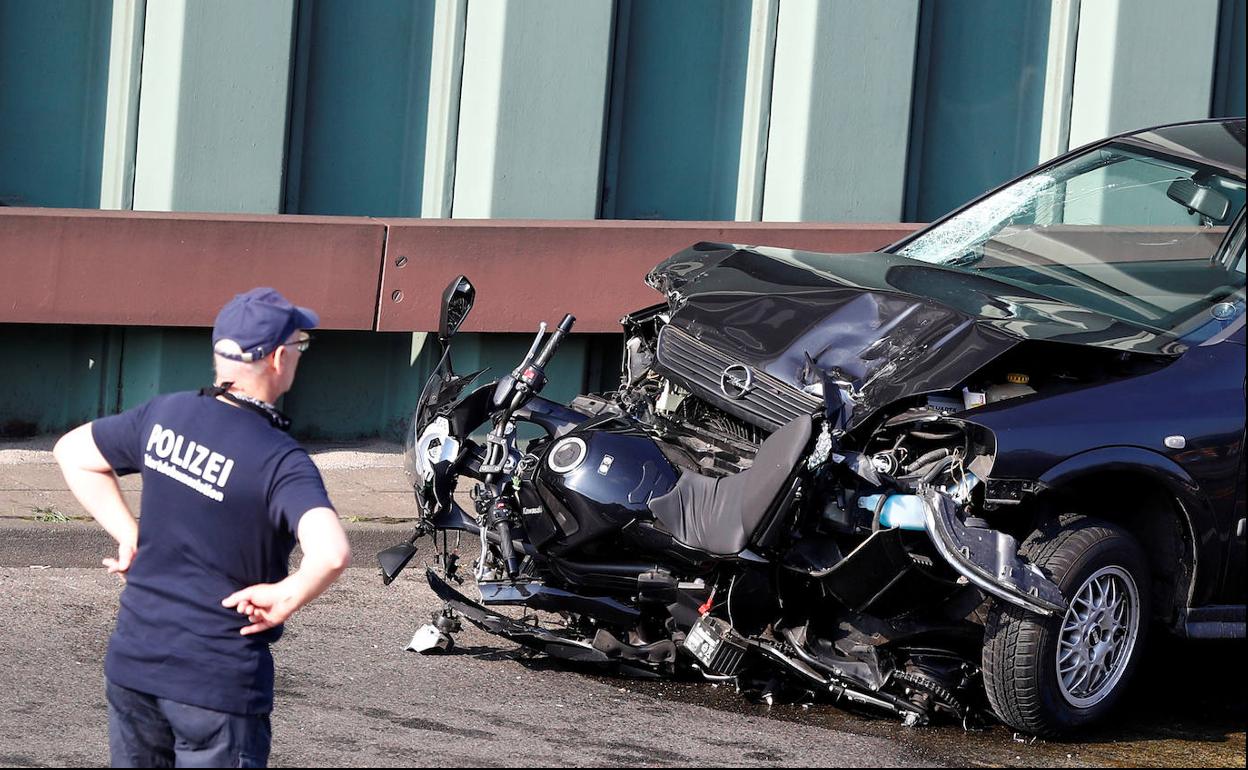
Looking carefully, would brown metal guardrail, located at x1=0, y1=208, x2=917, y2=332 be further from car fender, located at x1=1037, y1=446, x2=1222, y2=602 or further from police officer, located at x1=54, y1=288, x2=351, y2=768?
police officer, located at x1=54, y1=288, x2=351, y2=768

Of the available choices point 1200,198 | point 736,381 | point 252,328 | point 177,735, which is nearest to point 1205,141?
point 1200,198

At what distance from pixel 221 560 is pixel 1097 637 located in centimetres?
328

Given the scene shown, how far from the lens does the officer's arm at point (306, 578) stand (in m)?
3.61

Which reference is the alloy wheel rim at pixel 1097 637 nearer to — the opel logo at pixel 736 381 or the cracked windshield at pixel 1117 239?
the cracked windshield at pixel 1117 239

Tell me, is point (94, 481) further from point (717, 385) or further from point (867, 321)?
point (867, 321)

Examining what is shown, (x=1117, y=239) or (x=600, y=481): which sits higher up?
(x=1117, y=239)

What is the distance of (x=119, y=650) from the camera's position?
3.71 meters

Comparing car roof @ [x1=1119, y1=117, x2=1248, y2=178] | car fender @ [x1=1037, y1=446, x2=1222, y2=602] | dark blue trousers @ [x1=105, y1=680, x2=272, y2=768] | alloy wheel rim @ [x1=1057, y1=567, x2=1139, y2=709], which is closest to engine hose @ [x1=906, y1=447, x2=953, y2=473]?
car fender @ [x1=1037, y1=446, x2=1222, y2=602]

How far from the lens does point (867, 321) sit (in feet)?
19.8

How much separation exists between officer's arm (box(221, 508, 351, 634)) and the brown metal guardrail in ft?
16.8

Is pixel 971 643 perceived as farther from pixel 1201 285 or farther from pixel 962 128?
pixel 962 128

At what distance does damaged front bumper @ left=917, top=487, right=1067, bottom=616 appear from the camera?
526 cm

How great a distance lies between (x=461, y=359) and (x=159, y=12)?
8.04ft

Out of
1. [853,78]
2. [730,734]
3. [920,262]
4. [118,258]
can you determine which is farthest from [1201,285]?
[118,258]
